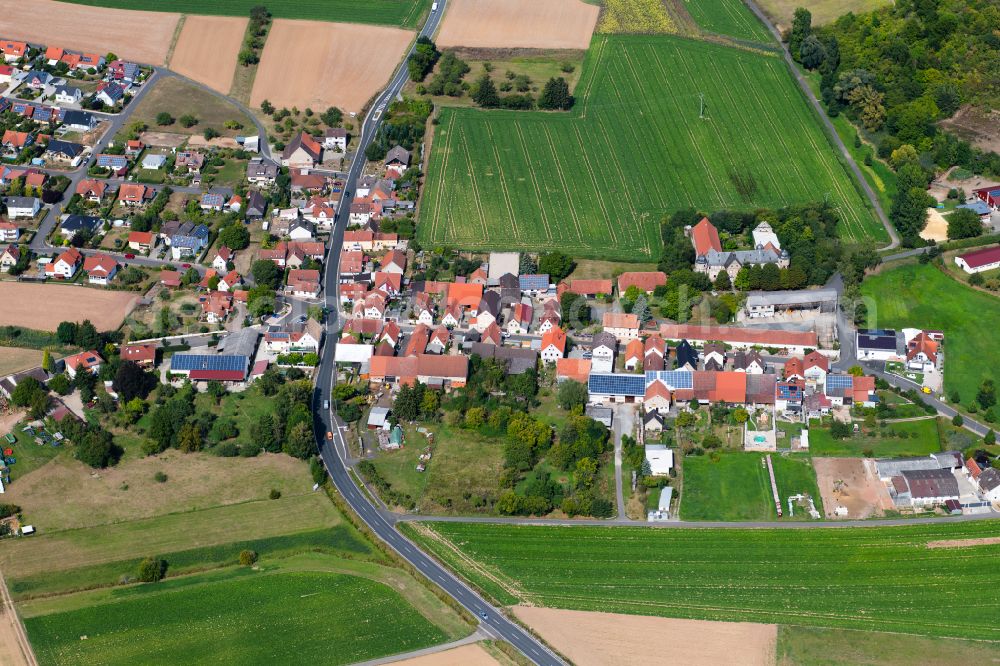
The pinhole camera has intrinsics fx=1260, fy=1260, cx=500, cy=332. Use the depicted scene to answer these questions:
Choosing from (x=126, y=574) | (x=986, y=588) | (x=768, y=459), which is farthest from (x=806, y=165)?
(x=126, y=574)

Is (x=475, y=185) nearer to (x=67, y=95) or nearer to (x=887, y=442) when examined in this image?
(x=67, y=95)

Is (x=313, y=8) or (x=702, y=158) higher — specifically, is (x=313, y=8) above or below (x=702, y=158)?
above

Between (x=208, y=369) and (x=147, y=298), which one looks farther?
(x=147, y=298)

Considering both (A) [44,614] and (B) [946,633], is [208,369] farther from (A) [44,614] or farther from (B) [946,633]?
(B) [946,633]

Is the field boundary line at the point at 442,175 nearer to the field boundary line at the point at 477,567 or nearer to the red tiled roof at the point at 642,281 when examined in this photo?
the red tiled roof at the point at 642,281

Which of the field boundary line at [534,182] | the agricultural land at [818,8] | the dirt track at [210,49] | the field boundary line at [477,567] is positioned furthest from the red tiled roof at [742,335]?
the dirt track at [210,49]

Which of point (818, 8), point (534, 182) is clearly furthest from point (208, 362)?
point (818, 8)
